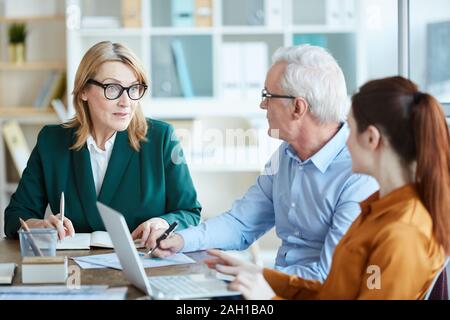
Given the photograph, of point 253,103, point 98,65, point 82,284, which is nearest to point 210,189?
point 253,103

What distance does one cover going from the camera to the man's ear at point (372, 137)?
1503mm

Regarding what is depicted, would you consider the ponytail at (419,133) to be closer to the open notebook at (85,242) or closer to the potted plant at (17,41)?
the open notebook at (85,242)

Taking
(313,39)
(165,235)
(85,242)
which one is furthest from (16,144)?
(165,235)

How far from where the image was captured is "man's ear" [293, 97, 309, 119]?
6.80ft

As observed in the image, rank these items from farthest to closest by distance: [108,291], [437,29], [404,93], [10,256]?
[437,29] < [10,256] < [108,291] < [404,93]

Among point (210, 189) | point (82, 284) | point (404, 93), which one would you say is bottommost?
point (210, 189)

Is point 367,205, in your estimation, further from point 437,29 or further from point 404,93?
point 437,29

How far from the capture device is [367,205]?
5.12ft

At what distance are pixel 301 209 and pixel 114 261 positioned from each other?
52cm

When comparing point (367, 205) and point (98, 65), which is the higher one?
point (98, 65)

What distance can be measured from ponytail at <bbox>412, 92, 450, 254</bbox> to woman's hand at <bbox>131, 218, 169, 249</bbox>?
84cm

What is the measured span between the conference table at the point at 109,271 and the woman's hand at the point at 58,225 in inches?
2.4

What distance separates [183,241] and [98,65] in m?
0.70

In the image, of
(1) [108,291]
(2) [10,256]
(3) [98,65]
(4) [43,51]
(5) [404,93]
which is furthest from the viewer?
(4) [43,51]
